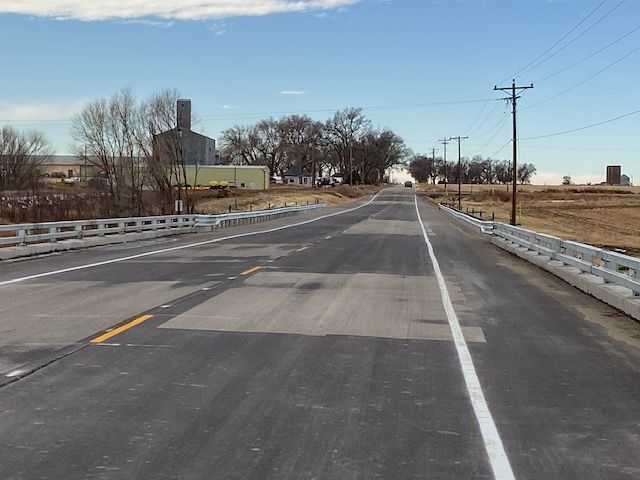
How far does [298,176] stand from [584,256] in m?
162

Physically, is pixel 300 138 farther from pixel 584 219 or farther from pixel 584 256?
pixel 584 256

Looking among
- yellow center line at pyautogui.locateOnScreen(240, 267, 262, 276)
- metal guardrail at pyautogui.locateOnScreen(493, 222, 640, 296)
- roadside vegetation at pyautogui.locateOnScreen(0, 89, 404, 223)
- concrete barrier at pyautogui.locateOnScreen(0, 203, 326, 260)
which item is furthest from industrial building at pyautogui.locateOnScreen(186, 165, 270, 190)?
yellow center line at pyautogui.locateOnScreen(240, 267, 262, 276)

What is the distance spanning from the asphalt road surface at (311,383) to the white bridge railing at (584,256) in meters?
0.79

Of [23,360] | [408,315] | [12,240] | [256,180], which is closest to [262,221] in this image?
[12,240]

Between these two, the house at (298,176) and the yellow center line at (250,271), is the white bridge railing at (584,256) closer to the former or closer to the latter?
the yellow center line at (250,271)

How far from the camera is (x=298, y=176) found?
18038 centimetres

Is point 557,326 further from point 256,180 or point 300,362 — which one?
point 256,180

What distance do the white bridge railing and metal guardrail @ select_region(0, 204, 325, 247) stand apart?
51.6ft

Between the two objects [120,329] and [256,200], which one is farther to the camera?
[256,200]

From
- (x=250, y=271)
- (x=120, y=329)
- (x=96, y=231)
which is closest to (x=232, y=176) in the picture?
(x=96, y=231)

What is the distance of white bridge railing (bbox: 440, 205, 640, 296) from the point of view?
1242 cm

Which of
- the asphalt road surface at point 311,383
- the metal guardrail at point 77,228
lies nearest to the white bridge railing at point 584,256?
the asphalt road surface at point 311,383

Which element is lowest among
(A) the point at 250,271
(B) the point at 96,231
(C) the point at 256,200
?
(A) the point at 250,271

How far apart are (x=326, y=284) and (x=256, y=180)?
116272 mm
